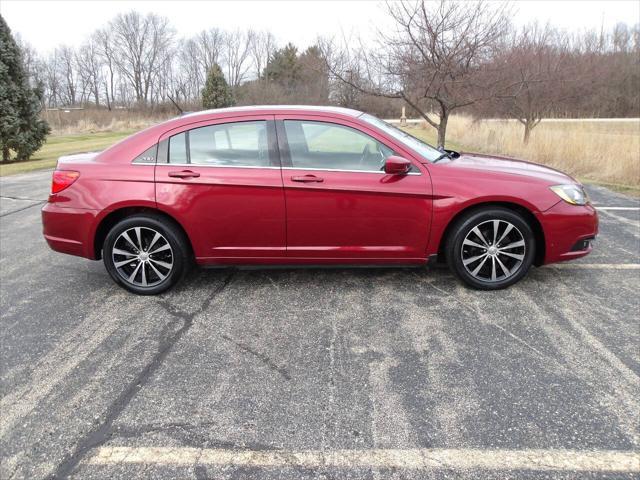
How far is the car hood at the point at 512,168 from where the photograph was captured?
13.5 ft

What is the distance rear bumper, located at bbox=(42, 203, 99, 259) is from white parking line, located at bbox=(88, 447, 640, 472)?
2.34 metres

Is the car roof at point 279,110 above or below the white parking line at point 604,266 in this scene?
above

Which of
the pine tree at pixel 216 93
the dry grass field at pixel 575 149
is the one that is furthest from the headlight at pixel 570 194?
the pine tree at pixel 216 93

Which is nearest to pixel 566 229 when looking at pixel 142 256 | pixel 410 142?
pixel 410 142

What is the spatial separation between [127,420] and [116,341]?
98cm

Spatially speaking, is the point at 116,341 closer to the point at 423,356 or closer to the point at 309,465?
the point at 309,465

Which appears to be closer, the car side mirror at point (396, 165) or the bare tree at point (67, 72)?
the car side mirror at point (396, 165)

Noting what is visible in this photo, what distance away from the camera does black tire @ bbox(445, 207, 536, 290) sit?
4008 mm

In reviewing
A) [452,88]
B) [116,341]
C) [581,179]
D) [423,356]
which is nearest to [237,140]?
[116,341]

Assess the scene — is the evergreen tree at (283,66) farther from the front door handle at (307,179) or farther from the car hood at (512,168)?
the front door handle at (307,179)

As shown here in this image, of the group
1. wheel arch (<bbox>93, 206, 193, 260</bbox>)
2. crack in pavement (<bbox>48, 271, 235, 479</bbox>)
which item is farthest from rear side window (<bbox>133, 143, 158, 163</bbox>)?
crack in pavement (<bbox>48, 271, 235, 479</bbox>)

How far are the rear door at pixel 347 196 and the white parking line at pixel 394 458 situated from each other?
2.04 meters

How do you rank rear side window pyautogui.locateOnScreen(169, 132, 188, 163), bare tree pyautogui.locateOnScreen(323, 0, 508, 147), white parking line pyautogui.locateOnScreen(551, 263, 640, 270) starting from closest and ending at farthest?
rear side window pyautogui.locateOnScreen(169, 132, 188, 163) → white parking line pyautogui.locateOnScreen(551, 263, 640, 270) → bare tree pyautogui.locateOnScreen(323, 0, 508, 147)

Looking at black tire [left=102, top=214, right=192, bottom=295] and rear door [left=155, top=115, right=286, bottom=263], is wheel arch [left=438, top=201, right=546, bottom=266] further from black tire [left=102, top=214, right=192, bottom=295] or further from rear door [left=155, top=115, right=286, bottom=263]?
black tire [left=102, top=214, right=192, bottom=295]
